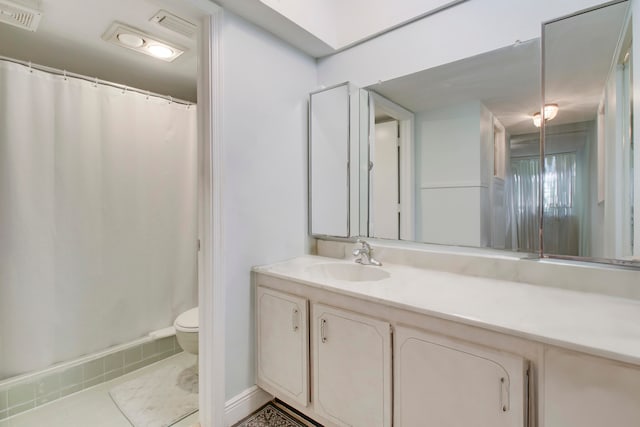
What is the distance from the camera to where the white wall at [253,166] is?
156 centimetres

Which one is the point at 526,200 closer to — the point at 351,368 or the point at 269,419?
the point at 351,368

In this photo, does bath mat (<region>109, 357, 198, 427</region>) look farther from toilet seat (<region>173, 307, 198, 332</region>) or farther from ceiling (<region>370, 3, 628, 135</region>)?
ceiling (<region>370, 3, 628, 135</region>)

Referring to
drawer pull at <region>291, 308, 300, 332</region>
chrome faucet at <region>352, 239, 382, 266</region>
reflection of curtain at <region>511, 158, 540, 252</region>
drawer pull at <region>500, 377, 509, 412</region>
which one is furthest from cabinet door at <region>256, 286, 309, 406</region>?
reflection of curtain at <region>511, 158, 540, 252</region>

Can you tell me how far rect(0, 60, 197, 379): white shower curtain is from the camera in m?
1.75

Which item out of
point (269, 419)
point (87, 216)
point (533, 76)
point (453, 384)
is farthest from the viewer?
point (87, 216)

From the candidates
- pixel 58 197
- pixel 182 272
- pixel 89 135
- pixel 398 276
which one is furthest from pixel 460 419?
pixel 89 135

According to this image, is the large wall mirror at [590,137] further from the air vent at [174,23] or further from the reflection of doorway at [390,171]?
the air vent at [174,23]

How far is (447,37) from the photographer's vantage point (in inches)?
59.9

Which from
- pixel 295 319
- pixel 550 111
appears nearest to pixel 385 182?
pixel 550 111

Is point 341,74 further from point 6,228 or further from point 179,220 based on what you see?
point 6,228

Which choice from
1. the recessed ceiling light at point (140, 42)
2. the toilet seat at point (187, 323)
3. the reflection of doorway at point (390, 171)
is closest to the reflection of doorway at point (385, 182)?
the reflection of doorway at point (390, 171)

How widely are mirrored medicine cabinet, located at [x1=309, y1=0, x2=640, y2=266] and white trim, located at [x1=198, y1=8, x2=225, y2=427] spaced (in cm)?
75

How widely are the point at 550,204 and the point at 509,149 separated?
0.30m

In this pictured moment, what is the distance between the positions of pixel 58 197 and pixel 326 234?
1.72 metres
